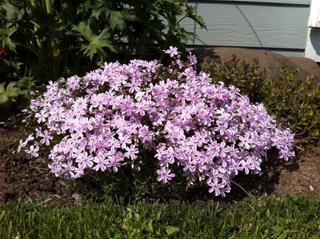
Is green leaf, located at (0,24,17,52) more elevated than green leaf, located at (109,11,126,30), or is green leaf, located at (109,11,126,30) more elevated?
green leaf, located at (109,11,126,30)

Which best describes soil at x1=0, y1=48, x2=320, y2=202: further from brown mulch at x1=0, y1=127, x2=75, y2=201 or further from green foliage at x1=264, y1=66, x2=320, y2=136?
green foliage at x1=264, y1=66, x2=320, y2=136

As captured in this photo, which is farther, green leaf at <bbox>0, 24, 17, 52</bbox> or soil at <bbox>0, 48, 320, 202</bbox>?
green leaf at <bbox>0, 24, 17, 52</bbox>

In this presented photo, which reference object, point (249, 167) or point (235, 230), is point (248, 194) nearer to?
point (249, 167)

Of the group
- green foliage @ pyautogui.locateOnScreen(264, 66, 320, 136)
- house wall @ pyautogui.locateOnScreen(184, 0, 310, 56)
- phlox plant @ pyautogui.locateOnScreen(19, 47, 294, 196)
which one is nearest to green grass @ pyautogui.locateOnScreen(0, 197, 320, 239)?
phlox plant @ pyautogui.locateOnScreen(19, 47, 294, 196)

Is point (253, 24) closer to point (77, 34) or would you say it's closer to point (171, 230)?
point (77, 34)

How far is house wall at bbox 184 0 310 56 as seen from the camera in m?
6.23

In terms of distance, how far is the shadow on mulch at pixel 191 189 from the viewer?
4.00 m

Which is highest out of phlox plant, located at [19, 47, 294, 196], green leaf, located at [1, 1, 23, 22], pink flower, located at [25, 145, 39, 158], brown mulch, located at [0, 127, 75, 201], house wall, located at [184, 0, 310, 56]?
house wall, located at [184, 0, 310, 56]

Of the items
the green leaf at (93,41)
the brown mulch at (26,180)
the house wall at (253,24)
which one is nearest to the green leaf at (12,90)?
the brown mulch at (26,180)

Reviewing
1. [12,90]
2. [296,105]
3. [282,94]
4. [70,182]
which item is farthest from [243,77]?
[12,90]

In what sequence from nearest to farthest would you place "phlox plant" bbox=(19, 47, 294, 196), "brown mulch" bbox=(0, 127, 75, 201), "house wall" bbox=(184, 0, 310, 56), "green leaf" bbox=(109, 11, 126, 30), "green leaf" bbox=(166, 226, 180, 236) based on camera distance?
1. "green leaf" bbox=(166, 226, 180, 236)
2. "phlox plant" bbox=(19, 47, 294, 196)
3. "brown mulch" bbox=(0, 127, 75, 201)
4. "green leaf" bbox=(109, 11, 126, 30)
5. "house wall" bbox=(184, 0, 310, 56)

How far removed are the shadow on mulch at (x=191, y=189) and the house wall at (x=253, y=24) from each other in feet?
6.50

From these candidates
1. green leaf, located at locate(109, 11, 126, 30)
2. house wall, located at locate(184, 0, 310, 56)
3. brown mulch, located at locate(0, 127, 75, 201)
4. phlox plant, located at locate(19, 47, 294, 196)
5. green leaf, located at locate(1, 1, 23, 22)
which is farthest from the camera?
house wall, located at locate(184, 0, 310, 56)

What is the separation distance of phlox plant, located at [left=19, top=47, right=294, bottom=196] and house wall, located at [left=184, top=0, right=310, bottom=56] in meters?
1.98
